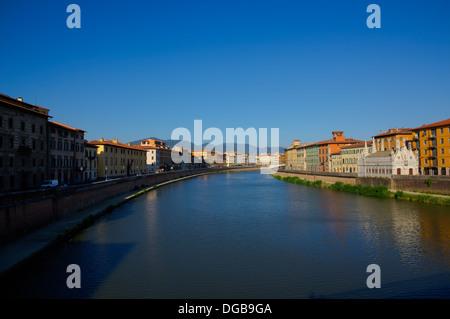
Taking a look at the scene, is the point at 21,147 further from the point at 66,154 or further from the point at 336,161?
the point at 336,161

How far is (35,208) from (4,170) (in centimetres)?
1258

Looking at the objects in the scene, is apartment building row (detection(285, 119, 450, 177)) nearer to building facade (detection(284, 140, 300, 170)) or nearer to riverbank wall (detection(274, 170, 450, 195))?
riverbank wall (detection(274, 170, 450, 195))

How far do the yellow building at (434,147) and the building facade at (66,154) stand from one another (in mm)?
53493

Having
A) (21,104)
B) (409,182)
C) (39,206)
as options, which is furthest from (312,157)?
(39,206)

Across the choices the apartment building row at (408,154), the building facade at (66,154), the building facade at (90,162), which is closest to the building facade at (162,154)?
the building facade at (90,162)

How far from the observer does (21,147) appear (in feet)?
108

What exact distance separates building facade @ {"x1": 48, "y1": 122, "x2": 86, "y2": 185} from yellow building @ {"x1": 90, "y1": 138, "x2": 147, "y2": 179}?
17.6 feet

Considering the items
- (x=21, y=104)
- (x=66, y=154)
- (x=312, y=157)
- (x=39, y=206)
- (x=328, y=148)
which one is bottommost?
(x=39, y=206)

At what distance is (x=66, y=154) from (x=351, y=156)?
54646 mm

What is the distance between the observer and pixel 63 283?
1451 centimetres

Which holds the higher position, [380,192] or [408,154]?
[408,154]

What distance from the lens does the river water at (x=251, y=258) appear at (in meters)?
13.9

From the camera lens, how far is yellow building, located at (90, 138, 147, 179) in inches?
2480
